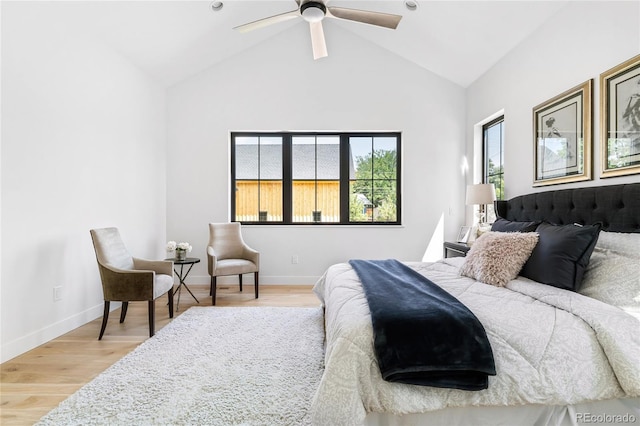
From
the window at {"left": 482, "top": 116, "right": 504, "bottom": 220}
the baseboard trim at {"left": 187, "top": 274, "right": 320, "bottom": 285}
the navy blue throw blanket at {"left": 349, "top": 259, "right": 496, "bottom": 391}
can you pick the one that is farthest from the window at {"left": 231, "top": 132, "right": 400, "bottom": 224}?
the navy blue throw blanket at {"left": 349, "top": 259, "right": 496, "bottom": 391}

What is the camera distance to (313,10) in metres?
2.77

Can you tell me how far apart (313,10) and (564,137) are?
232 centimetres

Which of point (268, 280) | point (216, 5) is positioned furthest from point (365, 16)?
point (268, 280)

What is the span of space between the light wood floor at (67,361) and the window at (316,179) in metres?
1.45

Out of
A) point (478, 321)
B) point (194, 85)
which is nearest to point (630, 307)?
point (478, 321)

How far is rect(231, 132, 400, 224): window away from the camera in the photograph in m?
4.89

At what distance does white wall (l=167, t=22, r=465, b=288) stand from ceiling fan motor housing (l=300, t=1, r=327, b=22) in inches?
73.0

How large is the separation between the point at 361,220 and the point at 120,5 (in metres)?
3.60

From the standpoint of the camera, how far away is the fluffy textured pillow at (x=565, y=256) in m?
1.92

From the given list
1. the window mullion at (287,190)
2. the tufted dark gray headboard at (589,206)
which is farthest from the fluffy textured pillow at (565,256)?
the window mullion at (287,190)

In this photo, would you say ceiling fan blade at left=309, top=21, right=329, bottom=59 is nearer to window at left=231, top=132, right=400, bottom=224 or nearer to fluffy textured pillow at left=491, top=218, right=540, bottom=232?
window at left=231, top=132, right=400, bottom=224

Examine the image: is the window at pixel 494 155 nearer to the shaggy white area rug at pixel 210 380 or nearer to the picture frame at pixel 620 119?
the picture frame at pixel 620 119

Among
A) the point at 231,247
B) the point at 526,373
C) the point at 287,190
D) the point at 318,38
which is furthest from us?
the point at 287,190

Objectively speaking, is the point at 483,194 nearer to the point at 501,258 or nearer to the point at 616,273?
the point at 501,258
